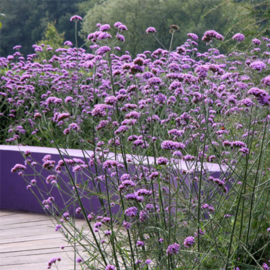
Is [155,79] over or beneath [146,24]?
over

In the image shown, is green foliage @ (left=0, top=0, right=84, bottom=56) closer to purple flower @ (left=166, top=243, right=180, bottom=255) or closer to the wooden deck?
the wooden deck

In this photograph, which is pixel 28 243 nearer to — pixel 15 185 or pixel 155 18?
Answer: pixel 15 185

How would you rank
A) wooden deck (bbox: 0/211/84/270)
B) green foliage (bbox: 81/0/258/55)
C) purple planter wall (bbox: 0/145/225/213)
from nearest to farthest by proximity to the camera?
1. wooden deck (bbox: 0/211/84/270)
2. purple planter wall (bbox: 0/145/225/213)
3. green foliage (bbox: 81/0/258/55)

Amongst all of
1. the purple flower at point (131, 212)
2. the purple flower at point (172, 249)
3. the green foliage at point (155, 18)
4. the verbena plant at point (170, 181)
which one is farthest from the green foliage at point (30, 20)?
the purple flower at point (172, 249)

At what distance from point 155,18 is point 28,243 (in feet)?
99.8

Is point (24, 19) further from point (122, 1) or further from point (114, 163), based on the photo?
point (114, 163)

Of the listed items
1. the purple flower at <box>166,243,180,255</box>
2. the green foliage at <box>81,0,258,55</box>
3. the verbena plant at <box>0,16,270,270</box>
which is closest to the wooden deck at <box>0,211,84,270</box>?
the verbena plant at <box>0,16,270,270</box>

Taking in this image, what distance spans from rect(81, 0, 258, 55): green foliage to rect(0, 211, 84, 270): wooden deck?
27080 millimetres

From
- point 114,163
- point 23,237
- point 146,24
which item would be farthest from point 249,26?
point 146,24

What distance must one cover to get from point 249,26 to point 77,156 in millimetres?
2132

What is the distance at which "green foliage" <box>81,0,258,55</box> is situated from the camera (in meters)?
31.5

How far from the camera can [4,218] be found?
462 centimetres

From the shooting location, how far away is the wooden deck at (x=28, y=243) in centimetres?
337

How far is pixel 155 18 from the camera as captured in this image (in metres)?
32.9
